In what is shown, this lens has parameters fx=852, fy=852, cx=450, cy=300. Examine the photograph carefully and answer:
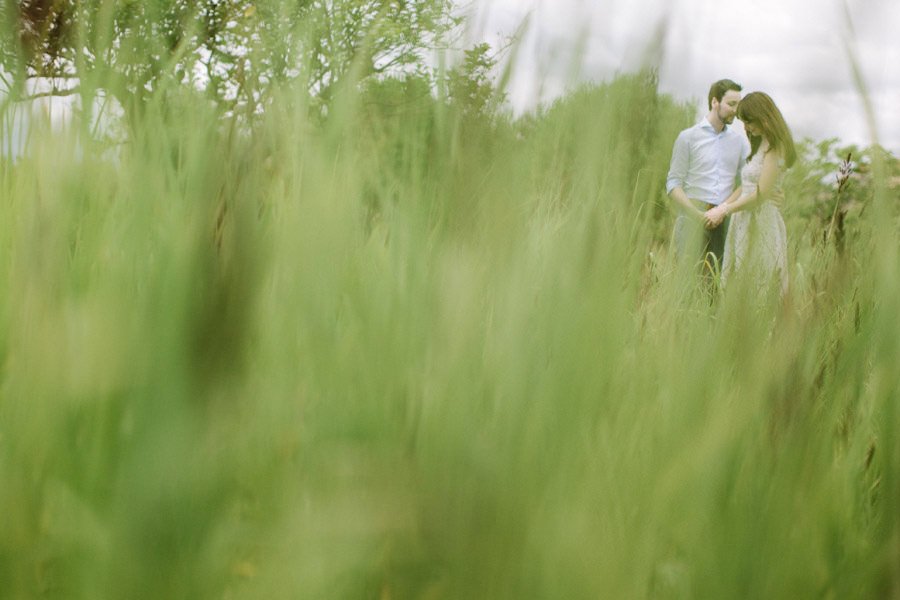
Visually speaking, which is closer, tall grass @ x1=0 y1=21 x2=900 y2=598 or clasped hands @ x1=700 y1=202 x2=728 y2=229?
tall grass @ x1=0 y1=21 x2=900 y2=598

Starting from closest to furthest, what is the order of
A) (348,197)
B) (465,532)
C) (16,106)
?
1. (465,532)
2. (348,197)
3. (16,106)

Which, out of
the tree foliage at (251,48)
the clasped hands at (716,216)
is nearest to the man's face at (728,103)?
the clasped hands at (716,216)

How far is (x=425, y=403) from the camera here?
388 mm

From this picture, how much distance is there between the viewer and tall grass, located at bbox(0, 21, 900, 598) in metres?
0.36

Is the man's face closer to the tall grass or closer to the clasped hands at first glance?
the clasped hands

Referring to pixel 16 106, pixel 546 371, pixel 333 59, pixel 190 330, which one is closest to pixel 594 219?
pixel 546 371

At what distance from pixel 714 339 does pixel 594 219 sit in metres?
0.13

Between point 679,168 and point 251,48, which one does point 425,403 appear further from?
point 679,168

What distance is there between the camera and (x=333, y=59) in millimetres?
711

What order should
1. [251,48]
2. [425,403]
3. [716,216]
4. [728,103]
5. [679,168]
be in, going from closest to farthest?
[425,403], [251,48], [679,168], [716,216], [728,103]

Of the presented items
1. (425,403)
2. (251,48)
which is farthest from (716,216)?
(425,403)

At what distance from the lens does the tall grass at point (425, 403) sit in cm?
36

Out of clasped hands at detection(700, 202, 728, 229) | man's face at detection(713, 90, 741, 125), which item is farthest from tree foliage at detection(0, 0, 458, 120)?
man's face at detection(713, 90, 741, 125)

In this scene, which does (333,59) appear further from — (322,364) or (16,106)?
(322,364)
